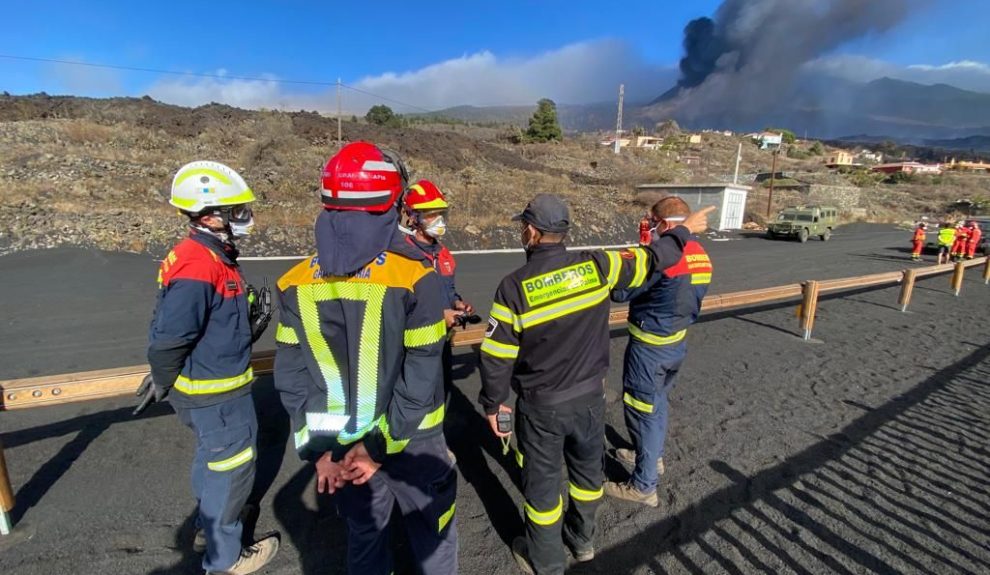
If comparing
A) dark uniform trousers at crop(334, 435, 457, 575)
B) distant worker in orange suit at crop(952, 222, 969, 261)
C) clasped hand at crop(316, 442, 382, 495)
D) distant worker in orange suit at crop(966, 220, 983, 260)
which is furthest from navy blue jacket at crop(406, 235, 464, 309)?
distant worker in orange suit at crop(966, 220, 983, 260)

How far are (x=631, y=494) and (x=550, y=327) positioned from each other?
166cm

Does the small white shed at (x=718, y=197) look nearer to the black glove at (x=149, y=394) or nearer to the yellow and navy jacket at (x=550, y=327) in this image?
the yellow and navy jacket at (x=550, y=327)

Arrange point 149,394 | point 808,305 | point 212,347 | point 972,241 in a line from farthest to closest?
point 972,241, point 808,305, point 149,394, point 212,347

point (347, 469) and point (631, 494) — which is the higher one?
point (347, 469)

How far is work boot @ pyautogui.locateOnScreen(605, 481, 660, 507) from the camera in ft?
10.4

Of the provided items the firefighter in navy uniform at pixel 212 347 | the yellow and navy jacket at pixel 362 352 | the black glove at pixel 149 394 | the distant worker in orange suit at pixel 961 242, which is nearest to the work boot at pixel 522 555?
the yellow and navy jacket at pixel 362 352

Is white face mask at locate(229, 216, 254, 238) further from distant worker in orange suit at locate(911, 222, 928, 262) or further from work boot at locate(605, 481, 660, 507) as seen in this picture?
distant worker in orange suit at locate(911, 222, 928, 262)

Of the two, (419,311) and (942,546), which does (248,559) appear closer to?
(419,311)

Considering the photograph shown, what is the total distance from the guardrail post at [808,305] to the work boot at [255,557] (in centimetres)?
713

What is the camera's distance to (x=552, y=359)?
7.47ft

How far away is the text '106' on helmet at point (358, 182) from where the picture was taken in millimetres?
1627

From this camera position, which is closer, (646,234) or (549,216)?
(549,216)

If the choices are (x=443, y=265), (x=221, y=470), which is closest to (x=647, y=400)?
(x=443, y=265)

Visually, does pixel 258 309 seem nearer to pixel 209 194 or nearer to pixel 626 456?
pixel 209 194
